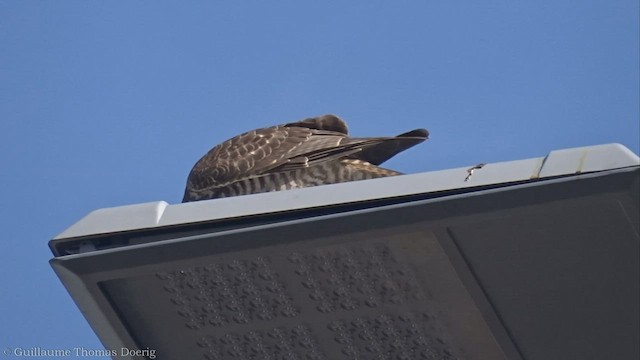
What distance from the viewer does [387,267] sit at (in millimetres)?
3324

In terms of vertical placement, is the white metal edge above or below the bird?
above

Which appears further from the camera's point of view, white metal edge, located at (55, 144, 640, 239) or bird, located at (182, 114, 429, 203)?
bird, located at (182, 114, 429, 203)

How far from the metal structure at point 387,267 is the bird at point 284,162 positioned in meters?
3.25

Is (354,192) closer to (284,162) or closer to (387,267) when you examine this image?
(387,267)

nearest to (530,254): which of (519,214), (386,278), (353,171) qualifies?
(519,214)

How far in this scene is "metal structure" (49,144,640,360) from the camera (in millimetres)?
3014

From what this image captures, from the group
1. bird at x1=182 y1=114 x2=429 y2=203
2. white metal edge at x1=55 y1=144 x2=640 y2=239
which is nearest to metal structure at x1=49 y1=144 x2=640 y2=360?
white metal edge at x1=55 y1=144 x2=640 y2=239

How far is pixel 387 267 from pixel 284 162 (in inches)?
145

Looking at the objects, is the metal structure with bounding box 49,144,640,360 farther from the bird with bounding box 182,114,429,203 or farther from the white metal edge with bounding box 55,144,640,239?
the bird with bounding box 182,114,429,203

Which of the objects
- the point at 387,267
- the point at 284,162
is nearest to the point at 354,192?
the point at 387,267

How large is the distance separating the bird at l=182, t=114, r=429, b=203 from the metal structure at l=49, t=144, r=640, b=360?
10.7 ft

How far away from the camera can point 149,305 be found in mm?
3570

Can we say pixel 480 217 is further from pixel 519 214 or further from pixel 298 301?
pixel 298 301

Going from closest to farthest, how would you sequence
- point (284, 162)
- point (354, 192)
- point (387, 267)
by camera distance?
point (354, 192) < point (387, 267) < point (284, 162)
